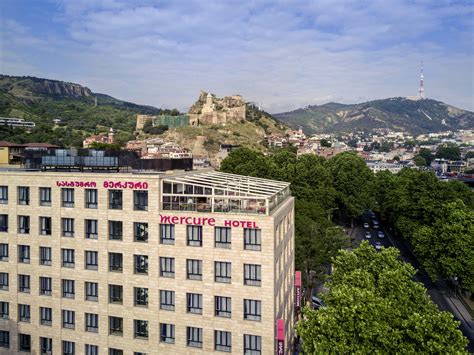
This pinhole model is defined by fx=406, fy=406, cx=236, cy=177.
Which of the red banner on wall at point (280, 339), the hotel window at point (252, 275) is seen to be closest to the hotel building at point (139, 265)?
the hotel window at point (252, 275)

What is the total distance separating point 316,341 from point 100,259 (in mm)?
20590

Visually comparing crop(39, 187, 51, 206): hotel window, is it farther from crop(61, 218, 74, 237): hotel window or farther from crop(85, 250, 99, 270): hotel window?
crop(85, 250, 99, 270): hotel window

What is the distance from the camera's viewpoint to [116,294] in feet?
123

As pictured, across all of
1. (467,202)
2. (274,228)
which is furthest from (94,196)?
(467,202)

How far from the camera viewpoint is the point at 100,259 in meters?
37.4

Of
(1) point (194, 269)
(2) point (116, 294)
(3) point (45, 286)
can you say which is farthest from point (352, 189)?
(3) point (45, 286)

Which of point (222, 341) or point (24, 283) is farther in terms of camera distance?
point (24, 283)

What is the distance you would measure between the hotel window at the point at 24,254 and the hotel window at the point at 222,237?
1960 centimetres

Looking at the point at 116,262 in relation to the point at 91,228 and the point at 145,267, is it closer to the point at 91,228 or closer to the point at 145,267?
the point at 145,267

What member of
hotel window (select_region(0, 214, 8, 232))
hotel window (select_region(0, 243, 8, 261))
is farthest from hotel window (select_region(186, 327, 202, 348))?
hotel window (select_region(0, 214, 8, 232))

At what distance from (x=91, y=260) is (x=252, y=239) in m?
15.8

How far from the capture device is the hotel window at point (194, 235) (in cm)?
3484

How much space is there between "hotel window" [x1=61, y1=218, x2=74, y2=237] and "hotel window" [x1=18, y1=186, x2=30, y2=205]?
15.0 feet

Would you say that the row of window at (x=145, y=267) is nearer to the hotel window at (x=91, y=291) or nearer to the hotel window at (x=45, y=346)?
the hotel window at (x=91, y=291)
